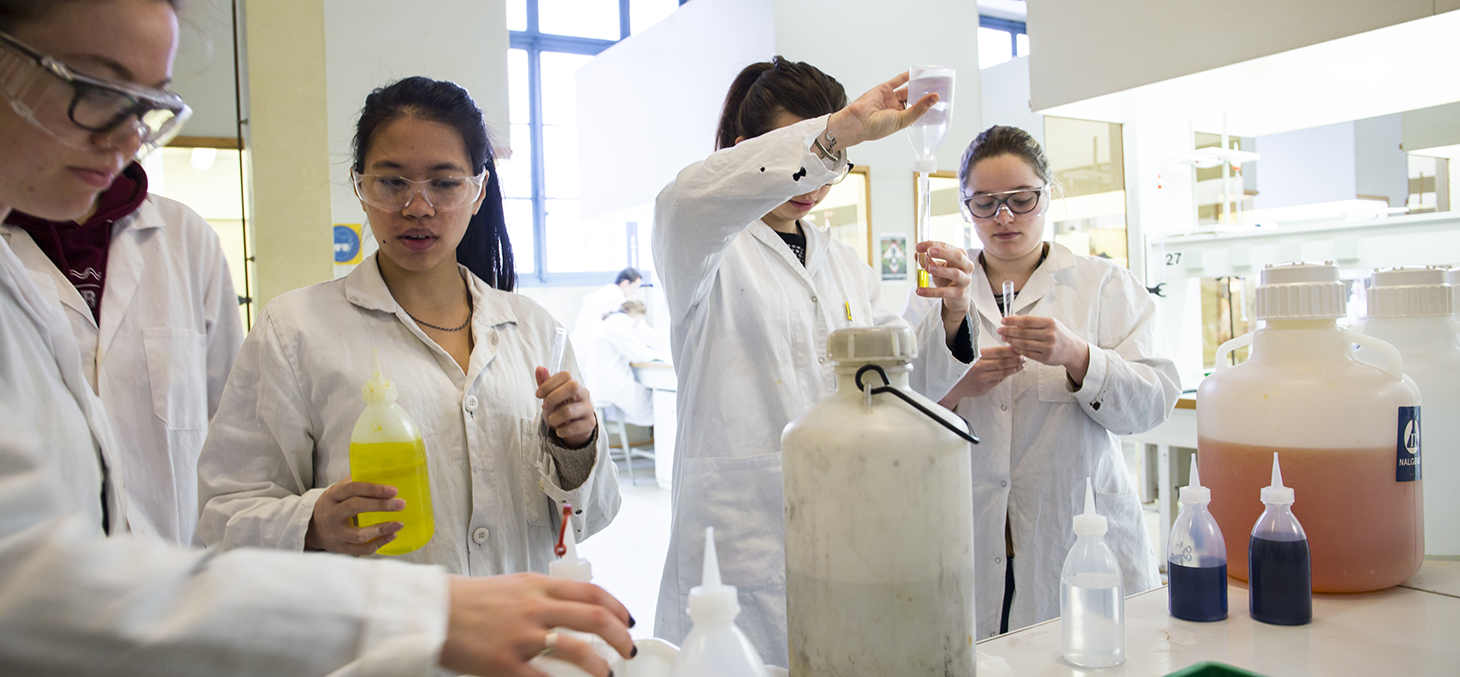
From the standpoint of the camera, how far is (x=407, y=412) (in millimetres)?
1338

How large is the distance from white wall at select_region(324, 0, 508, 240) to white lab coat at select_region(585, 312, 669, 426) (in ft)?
11.0

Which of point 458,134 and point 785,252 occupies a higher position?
point 458,134

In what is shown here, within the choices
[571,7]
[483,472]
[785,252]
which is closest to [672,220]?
[785,252]

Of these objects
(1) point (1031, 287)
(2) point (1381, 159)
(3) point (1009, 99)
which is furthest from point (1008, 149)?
(3) point (1009, 99)

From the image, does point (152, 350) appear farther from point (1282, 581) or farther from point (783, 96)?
point (1282, 581)

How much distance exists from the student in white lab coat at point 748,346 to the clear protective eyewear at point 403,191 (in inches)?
14.4

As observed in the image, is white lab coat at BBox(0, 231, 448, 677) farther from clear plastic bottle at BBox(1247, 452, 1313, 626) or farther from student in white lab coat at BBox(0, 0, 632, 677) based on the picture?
clear plastic bottle at BBox(1247, 452, 1313, 626)

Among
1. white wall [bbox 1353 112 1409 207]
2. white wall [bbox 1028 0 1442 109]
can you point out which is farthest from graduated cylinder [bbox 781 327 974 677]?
white wall [bbox 1353 112 1409 207]

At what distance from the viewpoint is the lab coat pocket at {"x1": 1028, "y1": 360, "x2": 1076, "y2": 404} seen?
1.80m

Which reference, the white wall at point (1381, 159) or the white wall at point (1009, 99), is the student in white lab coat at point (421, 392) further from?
the white wall at point (1009, 99)

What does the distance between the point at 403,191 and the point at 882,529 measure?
1007 mm

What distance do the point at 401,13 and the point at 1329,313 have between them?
3.13 metres

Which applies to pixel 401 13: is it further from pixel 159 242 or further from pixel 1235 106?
pixel 1235 106

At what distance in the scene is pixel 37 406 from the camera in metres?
0.86
